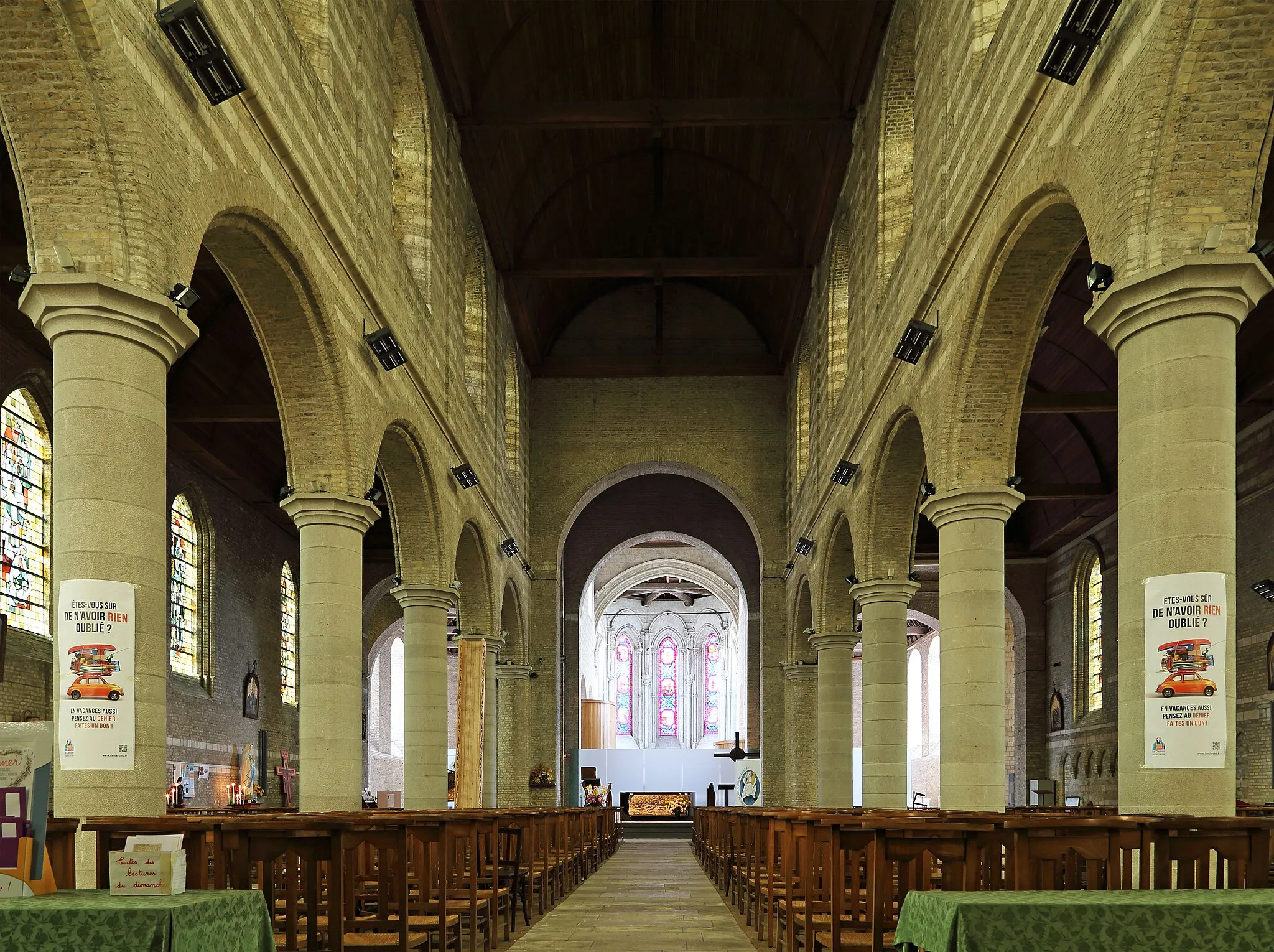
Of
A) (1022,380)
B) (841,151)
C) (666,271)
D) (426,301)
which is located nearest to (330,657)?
(426,301)

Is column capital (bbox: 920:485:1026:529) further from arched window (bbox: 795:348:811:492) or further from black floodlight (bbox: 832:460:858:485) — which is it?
arched window (bbox: 795:348:811:492)

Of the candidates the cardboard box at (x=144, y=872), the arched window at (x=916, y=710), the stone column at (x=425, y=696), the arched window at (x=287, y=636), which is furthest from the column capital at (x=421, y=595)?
the arched window at (x=916, y=710)

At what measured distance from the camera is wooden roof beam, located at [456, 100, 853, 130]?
1839 cm

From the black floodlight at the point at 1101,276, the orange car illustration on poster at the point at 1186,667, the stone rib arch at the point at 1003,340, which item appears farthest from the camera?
the stone rib arch at the point at 1003,340

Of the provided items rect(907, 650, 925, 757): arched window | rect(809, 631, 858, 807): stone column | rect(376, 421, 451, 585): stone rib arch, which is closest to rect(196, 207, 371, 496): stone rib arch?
rect(376, 421, 451, 585): stone rib arch

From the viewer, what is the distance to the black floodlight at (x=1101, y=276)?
8156mm

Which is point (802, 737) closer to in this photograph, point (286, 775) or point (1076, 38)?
point (286, 775)

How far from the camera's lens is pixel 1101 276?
818 cm

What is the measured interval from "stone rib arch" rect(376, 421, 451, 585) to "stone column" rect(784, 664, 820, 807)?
11.7m

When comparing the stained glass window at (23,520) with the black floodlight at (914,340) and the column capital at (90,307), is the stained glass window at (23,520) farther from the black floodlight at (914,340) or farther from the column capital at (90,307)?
the black floodlight at (914,340)

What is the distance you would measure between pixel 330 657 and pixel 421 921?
4944 millimetres

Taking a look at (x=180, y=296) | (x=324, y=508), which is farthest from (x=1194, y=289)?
(x=324, y=508)

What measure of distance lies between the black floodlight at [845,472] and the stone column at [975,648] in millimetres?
5591

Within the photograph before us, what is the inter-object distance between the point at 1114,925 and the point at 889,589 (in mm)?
12690
